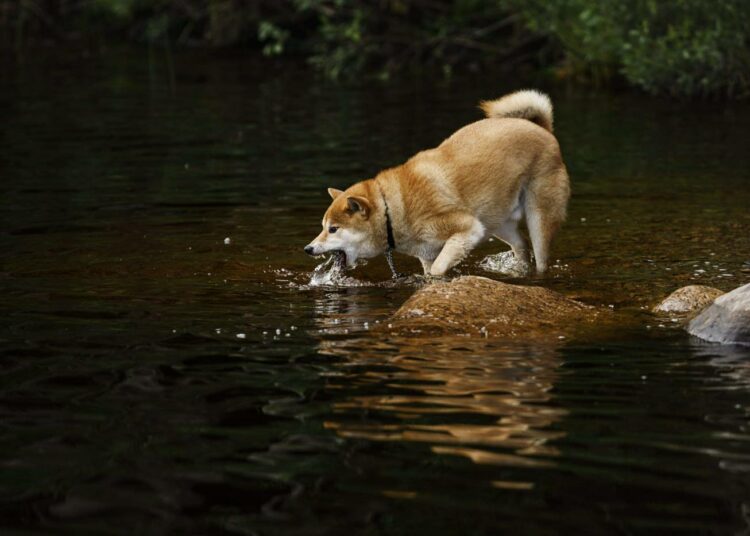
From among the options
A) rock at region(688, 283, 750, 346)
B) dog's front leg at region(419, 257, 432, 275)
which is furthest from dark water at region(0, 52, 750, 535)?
dog's front leg at region(419, 257, 432, 275)

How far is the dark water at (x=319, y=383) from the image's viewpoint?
15.2 feet

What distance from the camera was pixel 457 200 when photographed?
30.5ft

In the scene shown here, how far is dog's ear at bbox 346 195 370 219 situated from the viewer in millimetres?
9008

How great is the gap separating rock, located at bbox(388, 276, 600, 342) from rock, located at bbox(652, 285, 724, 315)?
43 centimetres

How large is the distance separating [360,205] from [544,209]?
4.84 feet

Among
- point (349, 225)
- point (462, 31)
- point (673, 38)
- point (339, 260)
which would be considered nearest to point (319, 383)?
point (349, 225)

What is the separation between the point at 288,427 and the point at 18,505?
123 cm

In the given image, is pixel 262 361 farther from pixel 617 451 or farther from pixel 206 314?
pixel 617 451

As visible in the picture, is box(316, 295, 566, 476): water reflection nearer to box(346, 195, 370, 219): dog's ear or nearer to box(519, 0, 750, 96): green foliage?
box(346, 195, 370, 219): dog's ear

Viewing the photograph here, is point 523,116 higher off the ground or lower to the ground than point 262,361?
higher

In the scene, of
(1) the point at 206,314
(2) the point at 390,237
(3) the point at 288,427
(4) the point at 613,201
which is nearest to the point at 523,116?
(2) the point at 390,237

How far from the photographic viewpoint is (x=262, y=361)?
6.66m

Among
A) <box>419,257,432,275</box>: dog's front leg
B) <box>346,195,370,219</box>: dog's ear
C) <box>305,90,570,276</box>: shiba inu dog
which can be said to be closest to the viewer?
<box>346,195,370,219</box>: dog's ear

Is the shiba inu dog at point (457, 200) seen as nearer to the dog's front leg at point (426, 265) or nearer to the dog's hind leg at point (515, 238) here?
the dog's front leg at point (426, 265)
